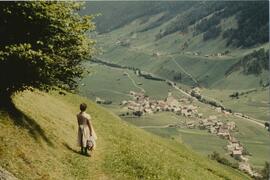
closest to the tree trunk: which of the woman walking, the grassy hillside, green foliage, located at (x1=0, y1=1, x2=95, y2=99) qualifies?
green foliage, located at (x1=0, y1=1, x2=95, y2=99)

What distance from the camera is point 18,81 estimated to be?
32.6 meters

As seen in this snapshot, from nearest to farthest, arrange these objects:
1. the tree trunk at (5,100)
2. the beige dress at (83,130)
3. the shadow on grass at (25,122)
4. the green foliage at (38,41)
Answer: the green foliage at (38,41), the shadow on grass at (25,122), the tree trunk at (5,100), the beige dress at (83,130)

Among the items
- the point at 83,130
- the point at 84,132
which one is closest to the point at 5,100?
the point at 83,130

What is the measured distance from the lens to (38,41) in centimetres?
3025

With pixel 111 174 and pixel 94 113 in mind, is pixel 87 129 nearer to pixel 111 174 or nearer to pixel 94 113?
pixel 111 174

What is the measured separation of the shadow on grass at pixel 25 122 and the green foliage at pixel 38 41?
4.59 ft

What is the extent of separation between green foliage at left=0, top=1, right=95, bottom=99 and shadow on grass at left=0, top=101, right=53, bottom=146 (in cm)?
140

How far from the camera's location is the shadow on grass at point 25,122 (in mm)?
33812

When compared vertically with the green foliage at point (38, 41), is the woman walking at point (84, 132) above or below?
below

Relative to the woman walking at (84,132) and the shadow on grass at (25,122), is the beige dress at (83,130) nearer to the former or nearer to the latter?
the woman walking at (84,132)

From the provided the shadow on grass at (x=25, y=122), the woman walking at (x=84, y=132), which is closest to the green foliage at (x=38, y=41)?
the shadow on grass at (x=25, y=122)

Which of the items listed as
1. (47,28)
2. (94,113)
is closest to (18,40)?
(47,28)

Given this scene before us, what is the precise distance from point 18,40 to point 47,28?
203cm

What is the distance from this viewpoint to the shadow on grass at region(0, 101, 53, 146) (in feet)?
111
